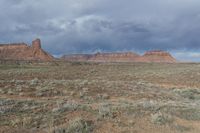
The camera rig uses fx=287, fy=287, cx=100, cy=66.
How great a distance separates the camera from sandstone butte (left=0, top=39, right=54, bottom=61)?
15525 centimetres

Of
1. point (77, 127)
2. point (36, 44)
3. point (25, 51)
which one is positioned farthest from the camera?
point (36, 44)

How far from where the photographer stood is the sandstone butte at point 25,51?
509 feet

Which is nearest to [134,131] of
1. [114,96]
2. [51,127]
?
[51,127]

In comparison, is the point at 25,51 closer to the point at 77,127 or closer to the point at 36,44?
the point at 36,44

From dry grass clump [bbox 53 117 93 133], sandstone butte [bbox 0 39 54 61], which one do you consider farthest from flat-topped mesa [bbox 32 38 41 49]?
dry grass clump [bbox 53 117 93 133]

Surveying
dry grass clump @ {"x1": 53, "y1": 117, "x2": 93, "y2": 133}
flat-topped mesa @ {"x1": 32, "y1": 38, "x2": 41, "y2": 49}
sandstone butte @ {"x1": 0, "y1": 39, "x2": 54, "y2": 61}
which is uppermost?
flat-topped mesa @ {"x1": 32, "y1": 38, "x2": 41, "y2": 49}

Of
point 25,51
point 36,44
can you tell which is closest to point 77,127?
point 25,51

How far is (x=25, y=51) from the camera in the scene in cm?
16112

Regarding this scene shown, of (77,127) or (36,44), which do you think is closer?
(77,127)

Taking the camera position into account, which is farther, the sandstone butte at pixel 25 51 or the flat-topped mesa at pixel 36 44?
the flat-topped mesa at pixel 36 44

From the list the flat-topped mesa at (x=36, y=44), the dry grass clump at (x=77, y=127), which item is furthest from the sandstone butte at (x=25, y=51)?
the dry grass clump at (x=77, y=127)

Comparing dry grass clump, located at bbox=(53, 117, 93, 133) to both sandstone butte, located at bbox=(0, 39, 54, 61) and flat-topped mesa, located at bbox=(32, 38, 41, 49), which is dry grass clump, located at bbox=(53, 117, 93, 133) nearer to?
sandstone butte, located at bbox=(0, 39, 54, 61)

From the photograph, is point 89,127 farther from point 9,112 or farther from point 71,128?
point 9,112

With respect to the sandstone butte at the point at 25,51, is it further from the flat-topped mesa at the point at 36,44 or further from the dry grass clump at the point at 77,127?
the dry grass clump at the point at 77,127
